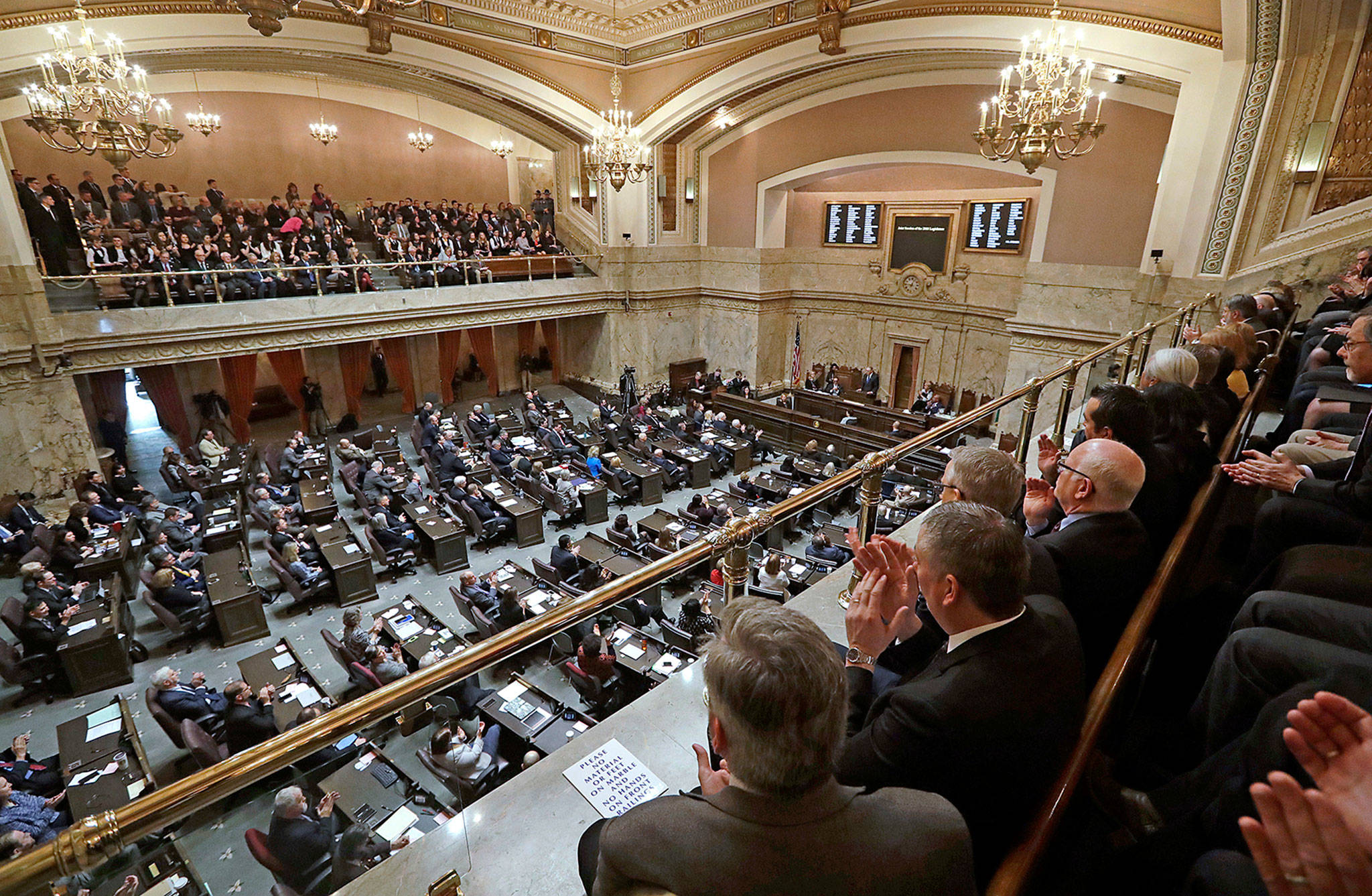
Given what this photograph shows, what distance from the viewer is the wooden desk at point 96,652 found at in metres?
5.97

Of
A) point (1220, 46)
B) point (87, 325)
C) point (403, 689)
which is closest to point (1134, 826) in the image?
point (403, 689)

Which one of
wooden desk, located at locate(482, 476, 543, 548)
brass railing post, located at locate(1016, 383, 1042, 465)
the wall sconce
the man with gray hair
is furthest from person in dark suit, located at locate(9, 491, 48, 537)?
the wall sconce

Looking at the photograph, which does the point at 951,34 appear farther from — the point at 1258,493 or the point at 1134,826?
the point at 1134,826

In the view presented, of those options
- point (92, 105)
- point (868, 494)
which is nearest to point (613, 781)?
point (868, 494)

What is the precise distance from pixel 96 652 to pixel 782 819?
782 cm

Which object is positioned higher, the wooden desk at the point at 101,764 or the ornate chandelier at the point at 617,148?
the ornate chandelier at the point at 617,148

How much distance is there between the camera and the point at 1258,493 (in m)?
3.56

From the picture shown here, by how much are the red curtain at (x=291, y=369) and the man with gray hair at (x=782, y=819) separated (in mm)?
14300

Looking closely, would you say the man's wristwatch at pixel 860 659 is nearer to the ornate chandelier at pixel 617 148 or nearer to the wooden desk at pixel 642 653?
the wooden desk at pixel 642 653

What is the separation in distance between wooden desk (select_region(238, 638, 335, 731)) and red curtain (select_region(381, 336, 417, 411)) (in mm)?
10048

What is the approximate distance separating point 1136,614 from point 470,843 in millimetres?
1914

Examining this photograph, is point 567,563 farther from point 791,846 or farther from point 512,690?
point 791,846

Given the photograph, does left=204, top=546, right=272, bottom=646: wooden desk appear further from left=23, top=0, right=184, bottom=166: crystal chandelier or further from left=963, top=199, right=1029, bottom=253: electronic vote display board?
left=963, top=199, right=1029, bottom=253: electronic vote display board

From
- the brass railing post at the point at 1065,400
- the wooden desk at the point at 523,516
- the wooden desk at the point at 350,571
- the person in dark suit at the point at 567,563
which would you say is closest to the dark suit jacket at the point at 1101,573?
the brass railing post at the point at 1065,400
